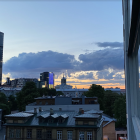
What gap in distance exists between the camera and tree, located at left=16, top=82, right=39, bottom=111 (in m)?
36.1

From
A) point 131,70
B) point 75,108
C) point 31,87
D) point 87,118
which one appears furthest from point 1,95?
point 131,70

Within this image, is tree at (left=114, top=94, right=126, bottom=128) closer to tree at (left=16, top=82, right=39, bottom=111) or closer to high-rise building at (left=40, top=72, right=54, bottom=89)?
tree at (left=16, top=82, right=39, bottom=111)

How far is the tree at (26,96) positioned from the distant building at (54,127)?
1814cm

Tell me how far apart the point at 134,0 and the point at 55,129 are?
16.3 metres

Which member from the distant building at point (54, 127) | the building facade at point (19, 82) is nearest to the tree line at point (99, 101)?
the distant building at point (54, 127)

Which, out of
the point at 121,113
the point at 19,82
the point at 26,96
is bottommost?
the point at 121,113

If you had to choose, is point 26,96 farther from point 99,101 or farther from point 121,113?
point 121,113

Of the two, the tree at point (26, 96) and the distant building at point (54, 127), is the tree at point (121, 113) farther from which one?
the tree at point (26, 96)

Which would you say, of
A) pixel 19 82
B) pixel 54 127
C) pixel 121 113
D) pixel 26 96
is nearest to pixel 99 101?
pixel 121 113

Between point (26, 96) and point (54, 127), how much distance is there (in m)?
21.4

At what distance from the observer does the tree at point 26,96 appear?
36.1m

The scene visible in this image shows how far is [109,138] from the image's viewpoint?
2375cm

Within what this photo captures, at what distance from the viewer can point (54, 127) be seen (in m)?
16.5

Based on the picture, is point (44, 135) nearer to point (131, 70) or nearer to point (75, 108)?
point (75, 108)
